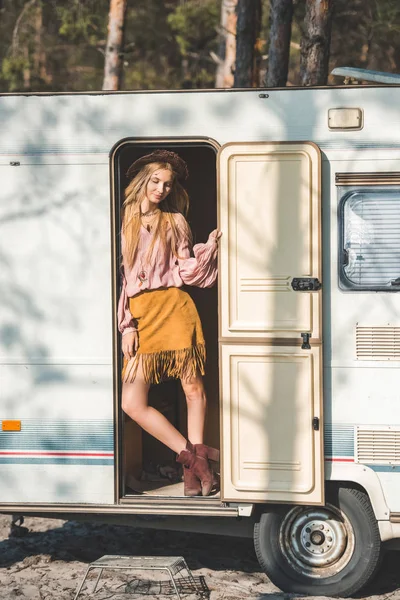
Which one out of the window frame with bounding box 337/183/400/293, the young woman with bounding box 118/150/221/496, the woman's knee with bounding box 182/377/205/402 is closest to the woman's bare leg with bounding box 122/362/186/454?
the young woman with bounding box 118/150/221/496

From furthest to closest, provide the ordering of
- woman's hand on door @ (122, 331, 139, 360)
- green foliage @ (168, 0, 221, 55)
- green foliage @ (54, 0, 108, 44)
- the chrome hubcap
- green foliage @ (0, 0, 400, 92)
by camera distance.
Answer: green foliage @ (168, 0, 221, 55) < green foliage @ (0, 0, 400, 92) < green foliage @ (54, 0, 108, 44) < woman's hand on door @ (122, 331, 139, 360) < the chrome hubcap

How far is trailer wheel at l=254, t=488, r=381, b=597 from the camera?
593cm

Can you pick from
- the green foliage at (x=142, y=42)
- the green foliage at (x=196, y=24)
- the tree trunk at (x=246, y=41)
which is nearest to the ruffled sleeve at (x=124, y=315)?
the tree trunk at (x=246, y=41)

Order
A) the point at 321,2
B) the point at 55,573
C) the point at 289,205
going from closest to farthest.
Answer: the point at 289,205 < the point at 55,573 < the point at 321,2


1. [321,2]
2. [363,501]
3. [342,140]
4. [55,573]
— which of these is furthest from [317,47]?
[55,573]

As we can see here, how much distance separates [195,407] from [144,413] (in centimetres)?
34

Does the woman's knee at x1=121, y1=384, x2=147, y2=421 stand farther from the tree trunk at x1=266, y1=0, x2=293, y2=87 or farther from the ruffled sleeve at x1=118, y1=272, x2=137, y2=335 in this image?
the tree trunk at x1=266, y1=0, x2=293, y2=87

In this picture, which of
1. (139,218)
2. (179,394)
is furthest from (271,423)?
(179,394)

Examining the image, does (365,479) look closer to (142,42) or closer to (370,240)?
(370,240)

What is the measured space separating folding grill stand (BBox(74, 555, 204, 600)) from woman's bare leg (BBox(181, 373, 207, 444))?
30.1 inches

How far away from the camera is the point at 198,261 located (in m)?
6.12

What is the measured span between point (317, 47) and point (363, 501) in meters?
4.64

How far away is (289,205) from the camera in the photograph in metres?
5.82

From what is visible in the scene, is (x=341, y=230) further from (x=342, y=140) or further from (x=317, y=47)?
(x=317, y=47)
